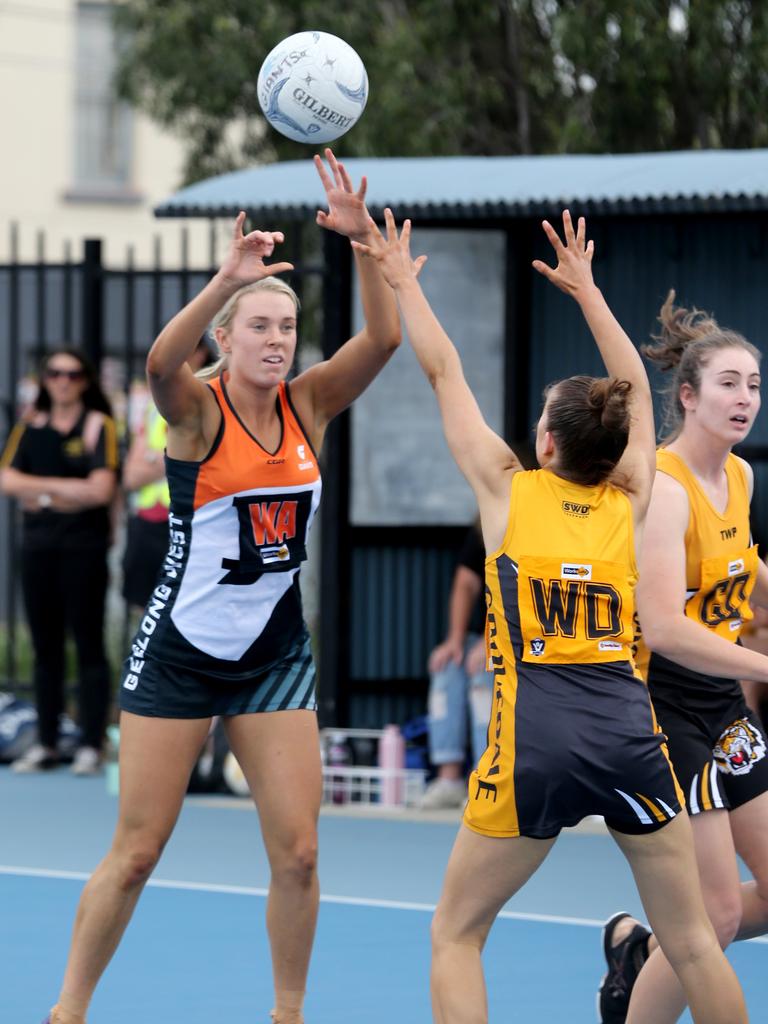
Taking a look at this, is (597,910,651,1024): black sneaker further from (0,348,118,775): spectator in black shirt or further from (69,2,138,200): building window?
(69,2,138,200): building window

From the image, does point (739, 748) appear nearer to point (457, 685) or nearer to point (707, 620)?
point (707, 620)

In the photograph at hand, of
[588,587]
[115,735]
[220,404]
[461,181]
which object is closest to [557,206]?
[461,181]

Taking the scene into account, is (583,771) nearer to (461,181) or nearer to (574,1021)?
(574,1021)

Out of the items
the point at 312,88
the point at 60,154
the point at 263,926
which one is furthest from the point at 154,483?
the point at 60,154

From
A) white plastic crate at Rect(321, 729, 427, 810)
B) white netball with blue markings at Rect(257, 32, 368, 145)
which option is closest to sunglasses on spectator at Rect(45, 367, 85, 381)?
white plastic crate at Rect(321, 729, 427, 810)

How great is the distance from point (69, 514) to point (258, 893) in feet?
11.1

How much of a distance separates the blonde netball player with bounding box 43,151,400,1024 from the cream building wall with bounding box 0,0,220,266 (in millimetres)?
20804

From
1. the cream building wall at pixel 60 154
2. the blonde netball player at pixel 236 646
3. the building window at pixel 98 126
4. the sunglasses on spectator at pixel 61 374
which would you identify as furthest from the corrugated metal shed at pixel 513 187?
the building window at pixel 98 126

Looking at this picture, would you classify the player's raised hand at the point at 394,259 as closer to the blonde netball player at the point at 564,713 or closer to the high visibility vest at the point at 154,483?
the blonde netball player at the point at 564,713

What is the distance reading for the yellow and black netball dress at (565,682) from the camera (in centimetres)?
471

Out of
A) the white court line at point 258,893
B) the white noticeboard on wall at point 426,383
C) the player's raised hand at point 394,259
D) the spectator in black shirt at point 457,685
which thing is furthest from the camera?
the white noticeboard on wall at point 426,383

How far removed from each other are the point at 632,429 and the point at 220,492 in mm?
1198

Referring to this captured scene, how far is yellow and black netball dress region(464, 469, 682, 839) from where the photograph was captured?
471cm

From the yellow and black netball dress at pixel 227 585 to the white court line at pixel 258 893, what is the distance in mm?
2358
